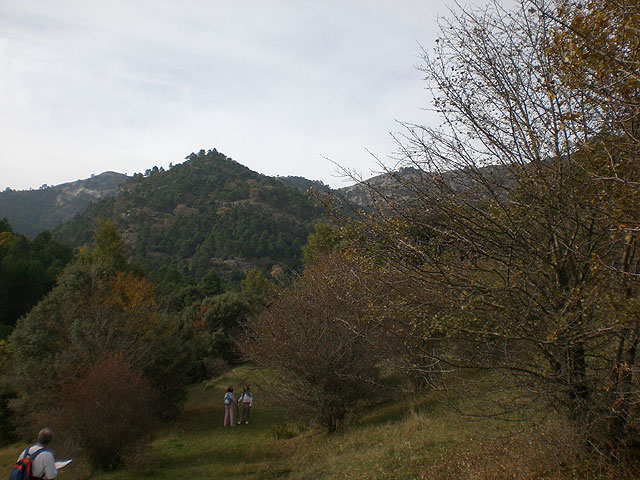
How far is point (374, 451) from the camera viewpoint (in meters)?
9.12

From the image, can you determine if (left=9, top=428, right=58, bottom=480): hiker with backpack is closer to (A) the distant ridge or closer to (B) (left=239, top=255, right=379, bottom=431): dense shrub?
(B) (left=239, top=255, right=379, bottom=431): dense shrub

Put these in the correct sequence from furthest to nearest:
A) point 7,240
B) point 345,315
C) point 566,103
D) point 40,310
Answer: point 7,240 → point 40,310 → point 345,315 → point 566,103

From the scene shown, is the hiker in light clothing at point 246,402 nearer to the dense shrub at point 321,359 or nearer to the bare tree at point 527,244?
the dense shrub at point 321,359

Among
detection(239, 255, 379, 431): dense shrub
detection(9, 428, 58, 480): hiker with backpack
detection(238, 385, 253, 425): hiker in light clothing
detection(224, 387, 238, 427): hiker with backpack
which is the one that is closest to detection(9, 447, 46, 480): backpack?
detection(9, 428, 58, 480): hiker with backpack

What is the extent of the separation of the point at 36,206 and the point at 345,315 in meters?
204

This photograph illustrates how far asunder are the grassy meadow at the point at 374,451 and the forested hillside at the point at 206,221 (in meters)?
53.4

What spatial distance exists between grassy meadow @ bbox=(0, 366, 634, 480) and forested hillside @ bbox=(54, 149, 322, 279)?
175ft

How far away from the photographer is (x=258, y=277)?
1994 inches

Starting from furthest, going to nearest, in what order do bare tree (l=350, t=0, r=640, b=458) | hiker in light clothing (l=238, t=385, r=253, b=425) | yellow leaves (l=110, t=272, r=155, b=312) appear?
1. yellow leaves (l=110, t=272, r=155, b=312)
2. hiker in light clothing (l=238, t=385, r=253, b=425)
3. bare tree (l=350, t=0, r=640, b=458)

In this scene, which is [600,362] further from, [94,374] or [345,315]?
[94,374]

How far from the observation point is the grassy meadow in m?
5.94

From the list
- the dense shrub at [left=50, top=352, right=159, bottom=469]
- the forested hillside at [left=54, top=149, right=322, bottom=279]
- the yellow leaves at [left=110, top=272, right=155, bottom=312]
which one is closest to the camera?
the dense shrub at [left=50, top=352, right=159, bottom=469]

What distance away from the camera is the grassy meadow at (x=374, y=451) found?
19.5ft

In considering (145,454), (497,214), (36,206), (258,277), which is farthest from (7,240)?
(36,206)
